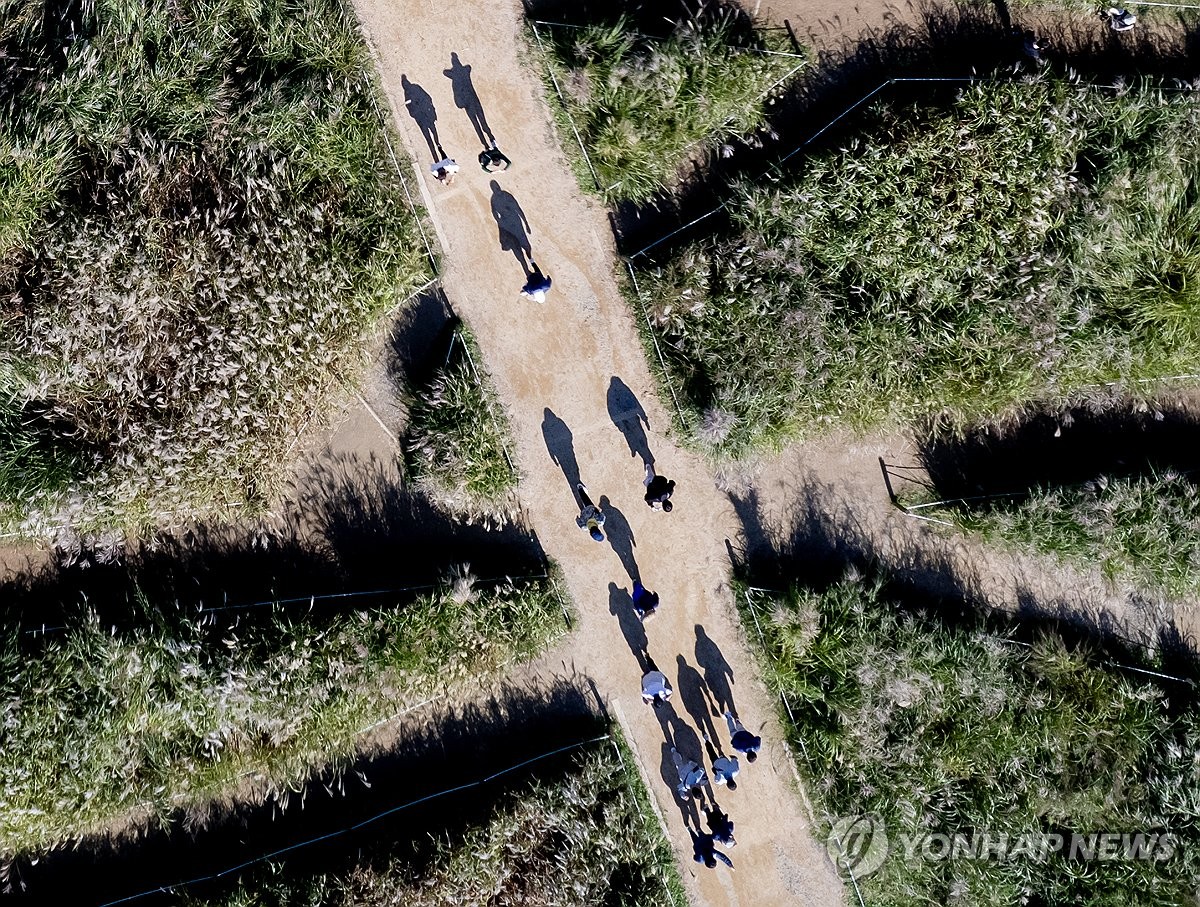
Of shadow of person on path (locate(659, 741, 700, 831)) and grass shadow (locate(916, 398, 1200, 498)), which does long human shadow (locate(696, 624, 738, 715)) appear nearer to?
shadow of person on path (locate(659, 741, 700, 831))

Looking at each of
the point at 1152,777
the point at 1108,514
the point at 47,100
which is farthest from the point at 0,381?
the point at 1152,777

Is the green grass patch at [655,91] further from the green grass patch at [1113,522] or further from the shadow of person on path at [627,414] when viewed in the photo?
the green grass patch at [1113,522]

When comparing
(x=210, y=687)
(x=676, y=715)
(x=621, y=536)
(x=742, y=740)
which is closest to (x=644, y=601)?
(x=621, y=536)

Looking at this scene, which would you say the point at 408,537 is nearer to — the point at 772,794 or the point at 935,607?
the point at 772,794

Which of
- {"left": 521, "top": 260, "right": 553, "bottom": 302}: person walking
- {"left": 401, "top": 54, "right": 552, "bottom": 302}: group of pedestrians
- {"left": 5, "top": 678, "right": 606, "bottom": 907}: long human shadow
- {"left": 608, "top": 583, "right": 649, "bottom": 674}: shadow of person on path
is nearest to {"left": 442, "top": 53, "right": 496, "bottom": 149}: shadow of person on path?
{"left": 401, "top": 54, "right": 552, "bottom": 302}: group of pedestrians

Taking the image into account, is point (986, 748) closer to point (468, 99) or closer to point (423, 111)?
point (468, 99)
